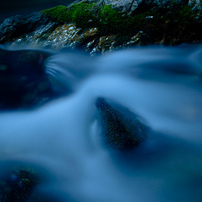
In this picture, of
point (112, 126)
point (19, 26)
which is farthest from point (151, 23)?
point (19, 26)

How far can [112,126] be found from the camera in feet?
7.07

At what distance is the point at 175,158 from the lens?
2160 mm

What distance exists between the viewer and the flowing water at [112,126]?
1.98m

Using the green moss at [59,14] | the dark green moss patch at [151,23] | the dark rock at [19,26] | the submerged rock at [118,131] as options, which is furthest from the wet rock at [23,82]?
the dark green moss patch at [151,23]

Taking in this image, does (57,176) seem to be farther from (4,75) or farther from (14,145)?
(4,75)

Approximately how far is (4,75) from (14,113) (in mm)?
1124

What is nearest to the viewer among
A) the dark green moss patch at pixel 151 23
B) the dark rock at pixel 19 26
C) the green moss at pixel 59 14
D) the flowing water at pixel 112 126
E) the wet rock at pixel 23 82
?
the flowing water at pixel 112 126

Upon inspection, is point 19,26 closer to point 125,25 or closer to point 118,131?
point 125,25

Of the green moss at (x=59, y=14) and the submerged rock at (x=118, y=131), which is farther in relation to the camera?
the green moss at (x=59, y=14)

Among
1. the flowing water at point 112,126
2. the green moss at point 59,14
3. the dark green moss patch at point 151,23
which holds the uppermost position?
the green moss at point 59,14

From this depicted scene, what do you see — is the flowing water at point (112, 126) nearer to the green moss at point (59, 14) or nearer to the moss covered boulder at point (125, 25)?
the moss covered boulder at point (125, 25)

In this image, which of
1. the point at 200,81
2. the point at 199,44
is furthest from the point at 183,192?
the point at 199,44

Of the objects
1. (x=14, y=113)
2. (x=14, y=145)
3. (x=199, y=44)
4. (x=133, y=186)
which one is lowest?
(x=133, y=186)

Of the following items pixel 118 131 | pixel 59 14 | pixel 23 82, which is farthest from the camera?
pixel 59 14
